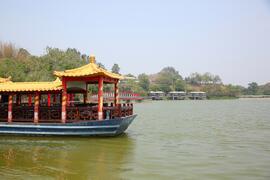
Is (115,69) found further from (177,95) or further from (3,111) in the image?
(3,111)

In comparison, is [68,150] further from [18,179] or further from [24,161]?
[18,179]

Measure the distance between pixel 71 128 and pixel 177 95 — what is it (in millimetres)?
90058

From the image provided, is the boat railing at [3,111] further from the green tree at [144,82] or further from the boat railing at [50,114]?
the green tree at [144,82]

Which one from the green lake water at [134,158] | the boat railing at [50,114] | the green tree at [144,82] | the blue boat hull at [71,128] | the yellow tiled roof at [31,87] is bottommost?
the green lake water at [134,158]

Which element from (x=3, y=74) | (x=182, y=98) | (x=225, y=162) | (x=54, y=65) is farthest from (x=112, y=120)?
(x=182, y=98)

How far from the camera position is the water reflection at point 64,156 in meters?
7.11

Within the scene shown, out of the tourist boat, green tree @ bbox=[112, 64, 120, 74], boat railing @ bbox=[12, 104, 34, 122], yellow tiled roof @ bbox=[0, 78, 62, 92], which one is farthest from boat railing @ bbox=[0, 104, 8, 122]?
→ green tree @ bbox=[112, 64, 120, 74]

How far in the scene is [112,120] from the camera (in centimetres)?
1105

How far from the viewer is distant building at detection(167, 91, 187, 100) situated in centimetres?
9900

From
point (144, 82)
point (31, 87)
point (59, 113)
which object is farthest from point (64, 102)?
point (144, 82)

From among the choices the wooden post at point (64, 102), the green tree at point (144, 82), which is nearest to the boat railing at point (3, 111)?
the wooden post at point (64, 102)

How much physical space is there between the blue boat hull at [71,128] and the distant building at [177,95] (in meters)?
87.9

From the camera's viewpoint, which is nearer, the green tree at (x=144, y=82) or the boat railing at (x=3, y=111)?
the boat railing at (x=3, y=111)

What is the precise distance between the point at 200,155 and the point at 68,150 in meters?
3.57
